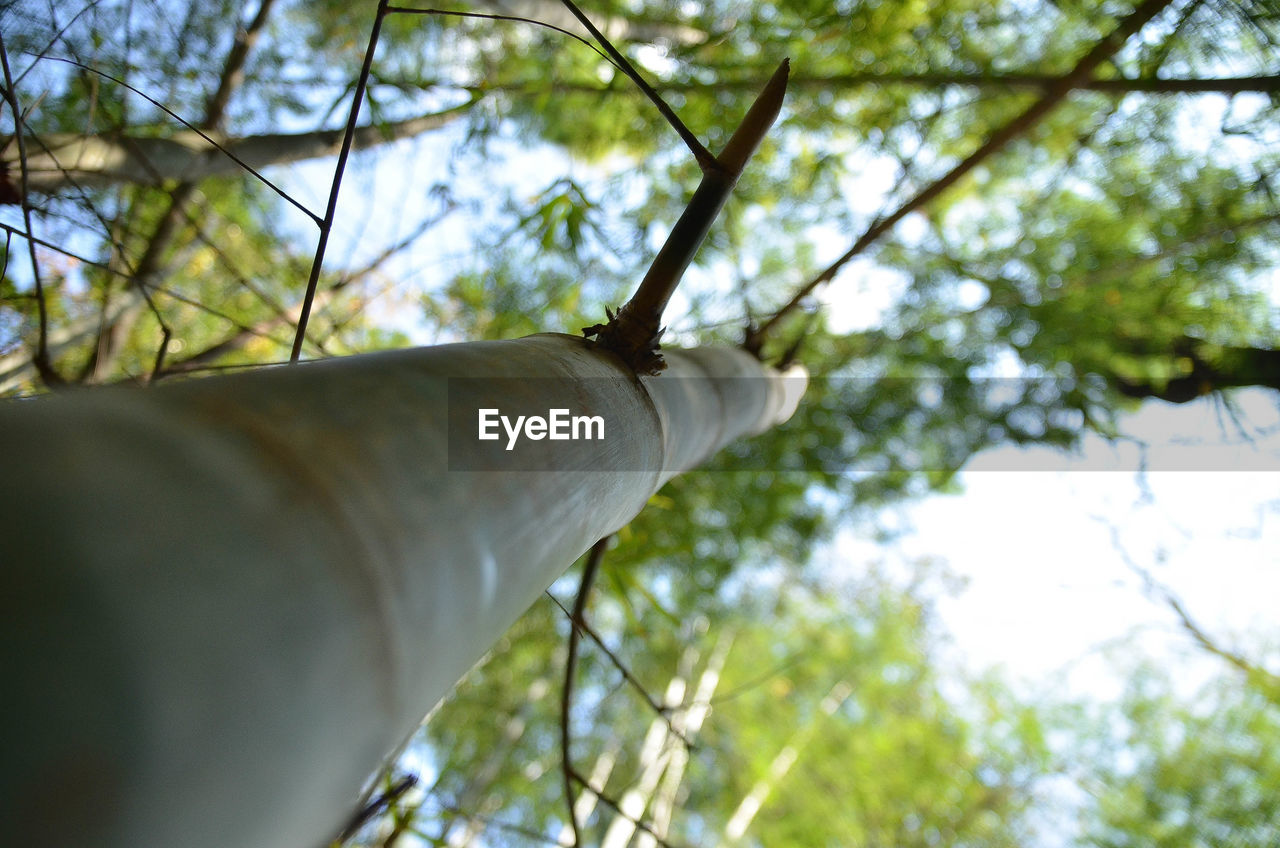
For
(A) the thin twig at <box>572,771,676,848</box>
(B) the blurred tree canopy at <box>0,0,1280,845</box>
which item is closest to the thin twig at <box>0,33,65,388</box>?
(B) the blurred tree canopy at <box>0,0,1280,845</box>

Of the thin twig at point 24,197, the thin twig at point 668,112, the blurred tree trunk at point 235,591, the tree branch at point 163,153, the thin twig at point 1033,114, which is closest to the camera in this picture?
the blurred tree trunk at point 235,591

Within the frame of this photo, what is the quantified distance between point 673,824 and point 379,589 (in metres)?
5.38

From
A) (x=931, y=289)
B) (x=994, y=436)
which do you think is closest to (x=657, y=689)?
(x=994, y=436)

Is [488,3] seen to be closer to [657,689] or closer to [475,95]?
[475,95]

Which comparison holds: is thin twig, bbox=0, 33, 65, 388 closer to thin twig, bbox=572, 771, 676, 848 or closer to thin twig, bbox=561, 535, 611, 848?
thin twig, bbox=561, 535, 611, 848

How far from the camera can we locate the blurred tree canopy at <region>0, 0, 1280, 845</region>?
1346mm

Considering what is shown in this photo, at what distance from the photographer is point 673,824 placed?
185 inches

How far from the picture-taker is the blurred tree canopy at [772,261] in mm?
1346

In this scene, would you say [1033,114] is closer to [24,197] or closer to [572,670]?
[572,670]

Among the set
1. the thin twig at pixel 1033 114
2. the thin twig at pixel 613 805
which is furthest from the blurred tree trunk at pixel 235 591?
the thin twig at pixel 1033 114

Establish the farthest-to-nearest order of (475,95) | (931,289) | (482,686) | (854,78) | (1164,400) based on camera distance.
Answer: (482,686), (931,289), (1164,400), (854,78), (475,95)

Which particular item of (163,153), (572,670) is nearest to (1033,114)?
(572,670)

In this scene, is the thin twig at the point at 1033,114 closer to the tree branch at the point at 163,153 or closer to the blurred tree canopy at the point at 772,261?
the blurred tree canopy at the point at 772,261

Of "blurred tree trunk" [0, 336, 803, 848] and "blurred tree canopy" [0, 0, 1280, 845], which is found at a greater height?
"blurred tree canopy" [0, 0, 1280, 845]
